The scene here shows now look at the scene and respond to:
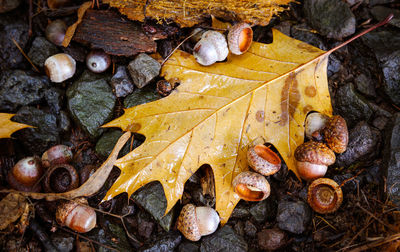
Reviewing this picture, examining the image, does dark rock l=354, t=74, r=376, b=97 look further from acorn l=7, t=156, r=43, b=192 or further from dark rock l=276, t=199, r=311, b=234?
acorn l=7, t=156, r=43, b=192

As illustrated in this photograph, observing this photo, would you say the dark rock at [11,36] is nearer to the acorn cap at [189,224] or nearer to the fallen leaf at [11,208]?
the fallen leaf at [11,208]

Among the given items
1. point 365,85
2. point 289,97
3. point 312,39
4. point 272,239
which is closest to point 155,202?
point 272,239

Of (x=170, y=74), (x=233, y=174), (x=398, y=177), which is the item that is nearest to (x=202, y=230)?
(x=233, y=174)

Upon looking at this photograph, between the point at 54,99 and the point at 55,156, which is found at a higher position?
the point at 54,99

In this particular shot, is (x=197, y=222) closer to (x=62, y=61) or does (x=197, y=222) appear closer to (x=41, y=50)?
(x=62, y=61)

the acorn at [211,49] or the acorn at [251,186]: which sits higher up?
the acorn at [211,49]

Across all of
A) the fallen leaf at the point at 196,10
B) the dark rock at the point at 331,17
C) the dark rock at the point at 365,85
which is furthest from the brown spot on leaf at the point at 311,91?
the fallen leaf at the point at 196,10
